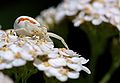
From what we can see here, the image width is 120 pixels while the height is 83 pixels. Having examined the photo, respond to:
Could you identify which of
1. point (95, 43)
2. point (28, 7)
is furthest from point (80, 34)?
point (28, 7)

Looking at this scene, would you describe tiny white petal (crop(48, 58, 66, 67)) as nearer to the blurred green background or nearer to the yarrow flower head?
the yarrow flower head

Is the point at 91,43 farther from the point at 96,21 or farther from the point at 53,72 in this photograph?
the point at 53,72

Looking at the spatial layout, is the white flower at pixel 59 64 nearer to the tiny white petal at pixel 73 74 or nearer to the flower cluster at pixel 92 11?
the tiny white petal at pixel 73 74

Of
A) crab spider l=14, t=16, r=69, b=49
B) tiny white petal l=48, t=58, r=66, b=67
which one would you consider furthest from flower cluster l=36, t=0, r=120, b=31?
tiny white petal l=48, t=58, r=66, b=67

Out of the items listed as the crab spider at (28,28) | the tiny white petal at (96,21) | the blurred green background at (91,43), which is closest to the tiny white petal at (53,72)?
the crab spider at (28,28)

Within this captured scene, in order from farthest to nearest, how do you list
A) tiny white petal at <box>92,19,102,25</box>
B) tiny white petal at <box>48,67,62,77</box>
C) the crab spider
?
1. tiny white petal at <box>92,19,102,25</box>
2. the crab spider
3. tiny white petal at <box>48,67,62,77</box>

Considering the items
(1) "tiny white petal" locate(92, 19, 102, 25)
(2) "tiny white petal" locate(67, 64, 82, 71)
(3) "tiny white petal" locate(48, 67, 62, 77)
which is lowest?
(3) "tiny white petal" locate(48, 67, 62, 77)
